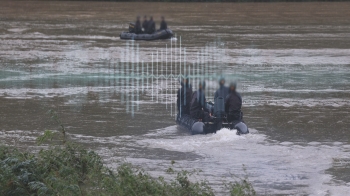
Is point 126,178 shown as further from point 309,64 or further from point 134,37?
point 134,37

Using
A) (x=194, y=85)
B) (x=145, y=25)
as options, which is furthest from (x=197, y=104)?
(x=145, y=25)

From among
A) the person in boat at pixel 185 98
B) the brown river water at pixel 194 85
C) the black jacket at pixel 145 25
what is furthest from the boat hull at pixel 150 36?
the person in boat at pixel 185 98

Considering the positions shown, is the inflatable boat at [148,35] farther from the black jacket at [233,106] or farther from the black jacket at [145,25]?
the black jacket at [233,106]

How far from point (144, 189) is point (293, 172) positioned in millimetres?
4465

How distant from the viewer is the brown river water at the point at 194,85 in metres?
14.9

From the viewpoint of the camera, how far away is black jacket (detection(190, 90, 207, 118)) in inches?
683

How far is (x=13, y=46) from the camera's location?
120 ft

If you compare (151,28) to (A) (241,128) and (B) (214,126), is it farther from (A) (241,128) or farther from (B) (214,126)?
(A) (241,128)

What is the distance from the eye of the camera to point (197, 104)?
1742 cm

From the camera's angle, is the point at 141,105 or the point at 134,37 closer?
the point at 141,105

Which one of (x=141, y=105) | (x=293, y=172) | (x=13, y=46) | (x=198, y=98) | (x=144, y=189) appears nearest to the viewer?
(x=144, y=189)

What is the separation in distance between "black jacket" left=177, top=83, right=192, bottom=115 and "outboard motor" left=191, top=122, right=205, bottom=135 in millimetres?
1423

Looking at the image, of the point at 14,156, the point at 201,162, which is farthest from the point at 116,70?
the point at 14,156

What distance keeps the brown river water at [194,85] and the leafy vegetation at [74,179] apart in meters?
2.47
